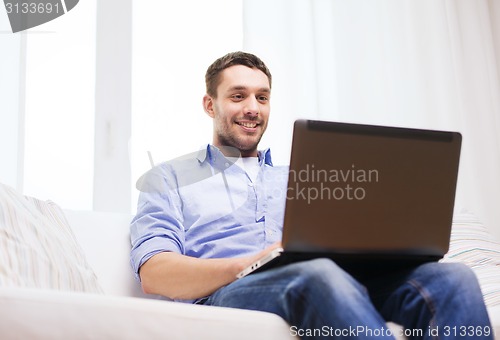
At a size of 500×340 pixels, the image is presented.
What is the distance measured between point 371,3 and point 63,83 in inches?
56.8

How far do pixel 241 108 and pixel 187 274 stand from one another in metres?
0.69

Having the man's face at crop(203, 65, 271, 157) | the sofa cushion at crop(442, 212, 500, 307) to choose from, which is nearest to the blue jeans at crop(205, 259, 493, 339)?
the sofa cushion at crop(442, 212, 500, 307)

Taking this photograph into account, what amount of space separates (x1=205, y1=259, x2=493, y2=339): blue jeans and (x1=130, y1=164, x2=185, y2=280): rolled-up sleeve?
0.69ft

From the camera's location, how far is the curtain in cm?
276

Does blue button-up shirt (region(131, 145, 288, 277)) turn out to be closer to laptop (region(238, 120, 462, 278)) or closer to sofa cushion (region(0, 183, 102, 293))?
sofa cushion (region(0, 183, 102, 293))

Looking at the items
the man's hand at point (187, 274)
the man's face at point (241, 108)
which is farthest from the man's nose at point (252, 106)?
the man's hand at point (187, 274)

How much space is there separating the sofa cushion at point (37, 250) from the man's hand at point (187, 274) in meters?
0.13

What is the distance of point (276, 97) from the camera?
2738 millimetres

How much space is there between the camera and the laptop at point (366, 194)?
1.16 m

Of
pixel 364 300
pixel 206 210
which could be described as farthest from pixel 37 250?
pixel 364 300

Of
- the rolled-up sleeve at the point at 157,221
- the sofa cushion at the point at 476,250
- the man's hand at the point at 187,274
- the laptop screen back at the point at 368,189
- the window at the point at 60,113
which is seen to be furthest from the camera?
the window at the point at 60,113

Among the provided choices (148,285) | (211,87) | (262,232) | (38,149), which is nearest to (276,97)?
(211,87)

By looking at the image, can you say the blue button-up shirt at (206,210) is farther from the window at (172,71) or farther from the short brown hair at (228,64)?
the window at (172,71)

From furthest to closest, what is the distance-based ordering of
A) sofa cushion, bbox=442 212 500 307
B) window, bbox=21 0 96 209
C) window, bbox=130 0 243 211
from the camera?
window, bbox=130 0 243 211 → window, bbox=21 0 96 209 → sofa cushion, bbox=442 212 500 307
